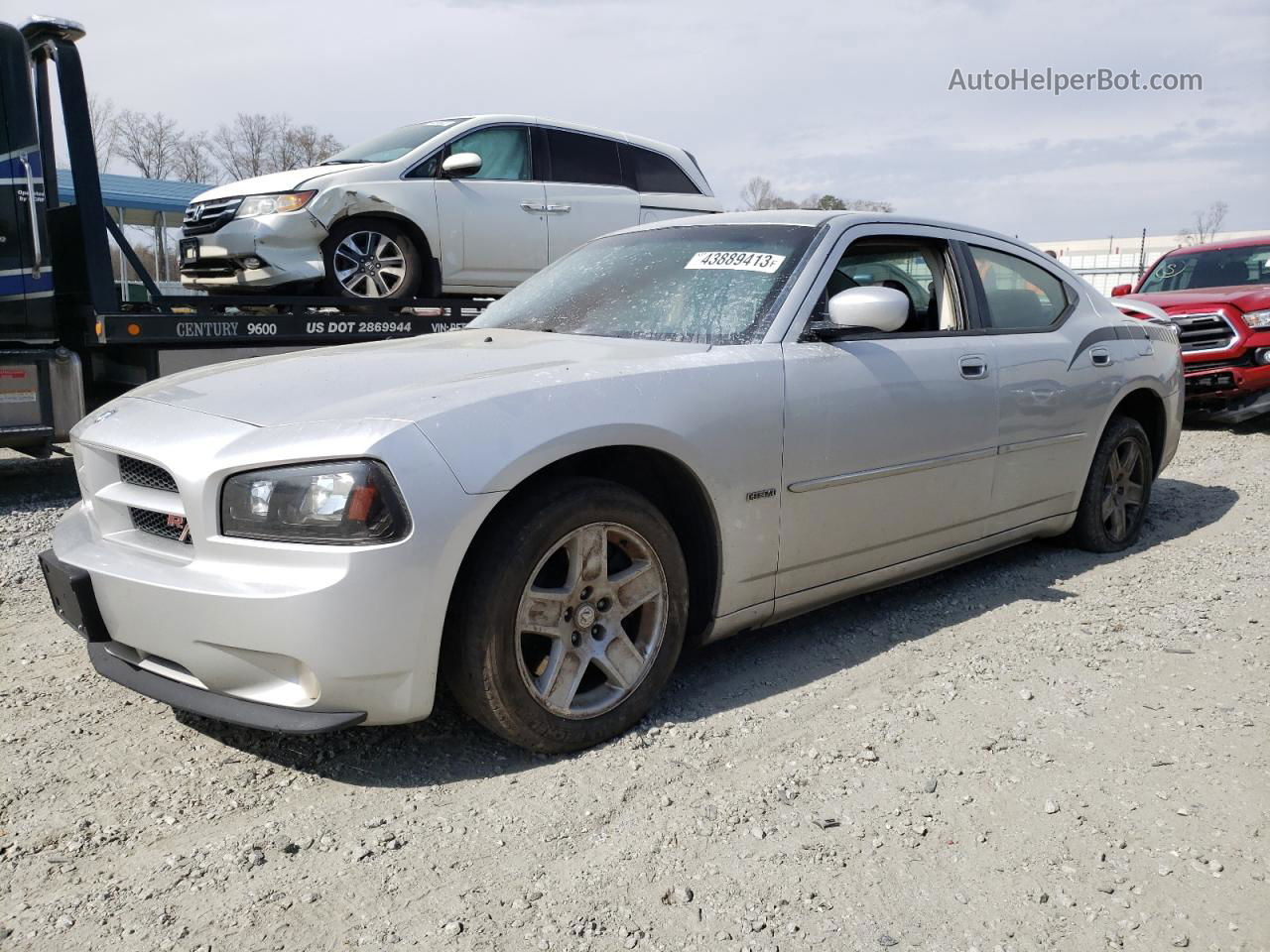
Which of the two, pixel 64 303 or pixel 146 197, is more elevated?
pixel 146 197

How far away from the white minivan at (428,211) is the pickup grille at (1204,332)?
15.3 feet

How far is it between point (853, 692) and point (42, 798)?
2344 mm

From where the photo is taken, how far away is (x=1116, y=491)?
5070mm

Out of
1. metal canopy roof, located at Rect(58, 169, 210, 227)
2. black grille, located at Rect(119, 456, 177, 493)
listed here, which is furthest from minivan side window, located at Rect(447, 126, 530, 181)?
metal canopy roof, located at Rect(58, 169, 210, 227)

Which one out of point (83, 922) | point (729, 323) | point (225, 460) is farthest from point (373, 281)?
point (83, 922)

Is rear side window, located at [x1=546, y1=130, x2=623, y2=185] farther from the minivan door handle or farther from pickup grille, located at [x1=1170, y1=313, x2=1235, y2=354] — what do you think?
pickup grille, located at [x1=1170, y1=313, x2=1235, y2=354]

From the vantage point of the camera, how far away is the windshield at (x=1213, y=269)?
10.1m

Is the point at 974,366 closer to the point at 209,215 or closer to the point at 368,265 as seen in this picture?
the point at 368,265

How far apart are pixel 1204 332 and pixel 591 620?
27.5 ft

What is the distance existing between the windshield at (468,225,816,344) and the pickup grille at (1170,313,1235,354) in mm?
6818

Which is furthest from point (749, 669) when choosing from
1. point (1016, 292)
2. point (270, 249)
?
point (270, 249)

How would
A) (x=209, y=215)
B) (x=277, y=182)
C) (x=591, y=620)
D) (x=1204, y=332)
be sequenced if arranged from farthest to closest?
(x=1204, y=332), (x=209, y=215), (x=277, y=182), (x=591, y=620)

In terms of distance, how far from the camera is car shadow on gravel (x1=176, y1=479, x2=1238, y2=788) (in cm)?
286

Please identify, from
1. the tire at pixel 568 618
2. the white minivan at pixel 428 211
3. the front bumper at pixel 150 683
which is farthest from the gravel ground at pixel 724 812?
the white minivan at pixel 428 211
